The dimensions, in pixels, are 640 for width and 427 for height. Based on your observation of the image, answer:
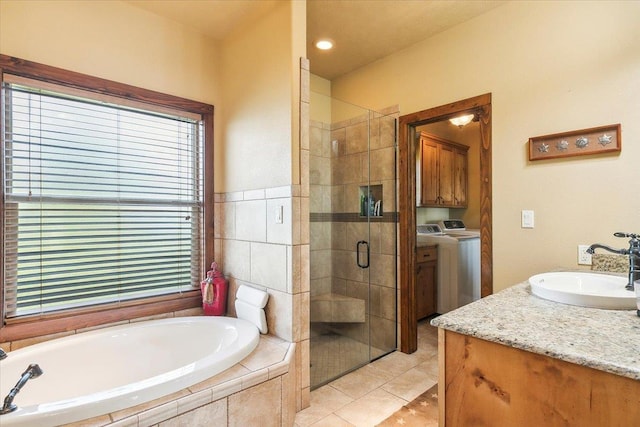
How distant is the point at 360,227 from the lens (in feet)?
9.49

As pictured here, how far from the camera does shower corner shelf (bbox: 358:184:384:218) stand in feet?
9.57

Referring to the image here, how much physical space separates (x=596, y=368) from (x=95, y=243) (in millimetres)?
2493

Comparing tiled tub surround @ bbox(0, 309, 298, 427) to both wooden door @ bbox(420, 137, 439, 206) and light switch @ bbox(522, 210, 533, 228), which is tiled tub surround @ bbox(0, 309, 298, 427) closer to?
light switch @ bbox(522, 210, 533, 228)

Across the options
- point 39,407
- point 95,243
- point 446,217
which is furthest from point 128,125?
point 446,217

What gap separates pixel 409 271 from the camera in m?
2.84

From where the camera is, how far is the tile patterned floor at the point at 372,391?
76.9 inches

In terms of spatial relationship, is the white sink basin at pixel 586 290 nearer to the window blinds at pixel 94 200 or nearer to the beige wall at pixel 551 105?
the beige wall at pixel 551 105

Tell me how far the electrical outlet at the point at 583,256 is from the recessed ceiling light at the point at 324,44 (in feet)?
7.52

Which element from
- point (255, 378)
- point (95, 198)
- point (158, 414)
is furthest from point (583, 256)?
point (95, 198)

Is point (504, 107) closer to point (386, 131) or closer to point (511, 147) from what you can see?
point (511, 147)

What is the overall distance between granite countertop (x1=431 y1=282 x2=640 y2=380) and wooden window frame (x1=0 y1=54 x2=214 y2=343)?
6.42 ft

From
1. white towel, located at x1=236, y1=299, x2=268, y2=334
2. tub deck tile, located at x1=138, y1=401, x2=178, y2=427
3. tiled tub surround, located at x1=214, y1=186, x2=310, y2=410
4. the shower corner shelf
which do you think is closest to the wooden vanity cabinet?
the shower corner shelf

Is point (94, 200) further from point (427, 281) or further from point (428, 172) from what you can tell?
point (428, 172)

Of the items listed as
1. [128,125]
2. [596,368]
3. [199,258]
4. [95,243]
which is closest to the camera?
[596,368]
